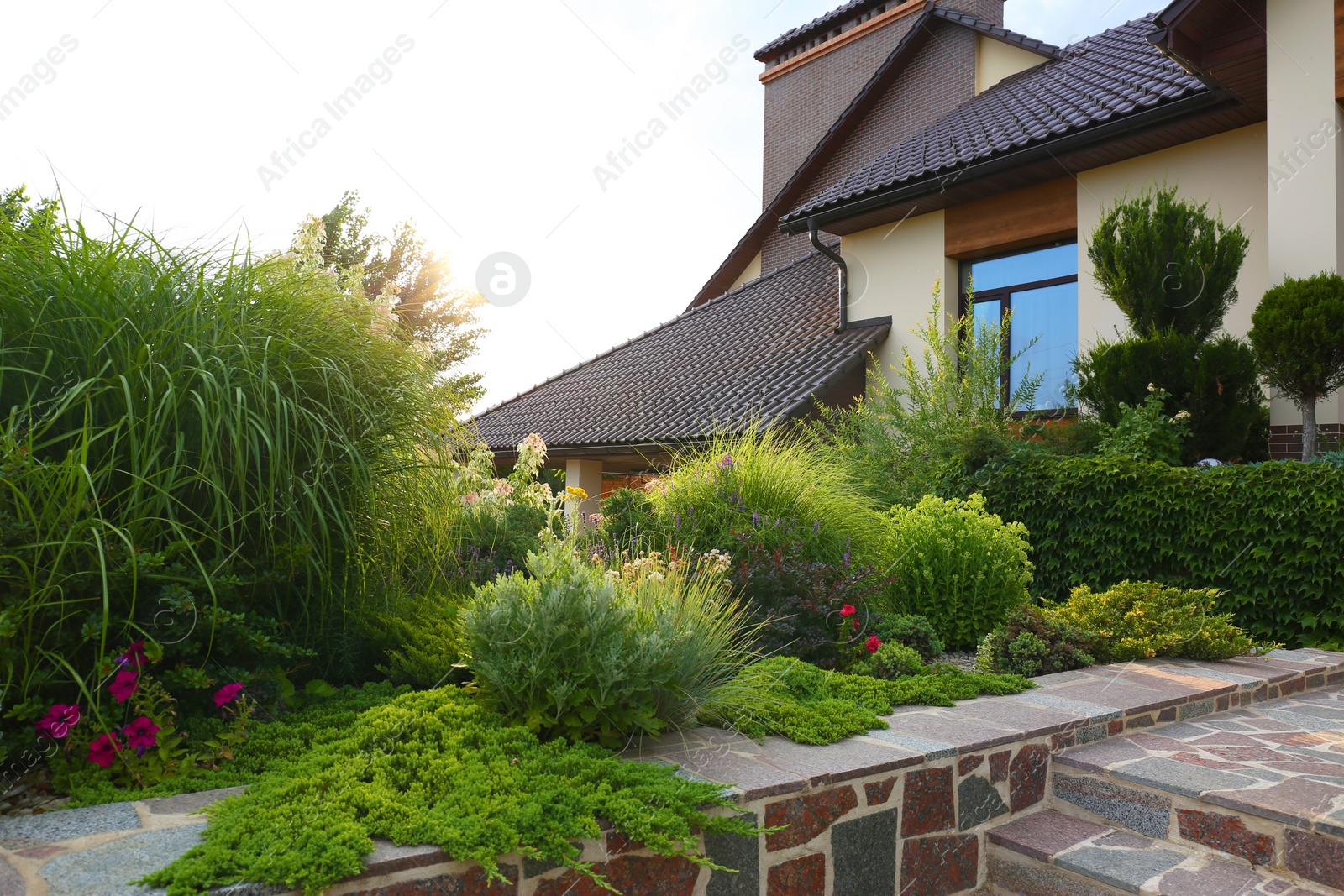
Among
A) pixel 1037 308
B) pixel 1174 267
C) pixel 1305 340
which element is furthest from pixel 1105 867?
pixel 1037 308

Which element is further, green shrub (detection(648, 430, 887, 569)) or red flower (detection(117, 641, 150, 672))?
green shrub (detection(648, 430, 887, 569))

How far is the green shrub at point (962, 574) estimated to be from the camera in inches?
191

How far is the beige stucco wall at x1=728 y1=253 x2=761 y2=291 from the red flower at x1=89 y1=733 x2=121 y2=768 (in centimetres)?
1524

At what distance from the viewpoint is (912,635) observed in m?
4.32

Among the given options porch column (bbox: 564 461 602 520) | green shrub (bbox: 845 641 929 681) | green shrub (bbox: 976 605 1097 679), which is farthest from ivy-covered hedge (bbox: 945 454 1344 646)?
porch column (bbox: 564 461 602 520)

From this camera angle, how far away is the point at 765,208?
16.3 metres

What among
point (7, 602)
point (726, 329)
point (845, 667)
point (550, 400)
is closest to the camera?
point (7, 602)

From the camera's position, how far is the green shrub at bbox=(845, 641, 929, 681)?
12.9ft

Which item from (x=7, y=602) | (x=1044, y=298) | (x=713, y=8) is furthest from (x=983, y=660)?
(x=1044, y=298)

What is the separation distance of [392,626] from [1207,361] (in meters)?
6.51

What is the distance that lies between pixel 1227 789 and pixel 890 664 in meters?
1.39

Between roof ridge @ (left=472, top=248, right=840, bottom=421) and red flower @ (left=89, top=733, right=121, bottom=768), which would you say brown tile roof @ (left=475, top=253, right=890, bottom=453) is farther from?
red flower @ (left=89, top=733, right=121, bottom=768)

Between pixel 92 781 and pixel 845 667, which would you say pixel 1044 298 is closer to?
pixel 845 667

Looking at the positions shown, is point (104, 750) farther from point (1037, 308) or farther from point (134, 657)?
point (1037, 308)
